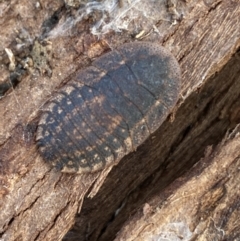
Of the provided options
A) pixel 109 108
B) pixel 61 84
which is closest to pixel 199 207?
pixel 109 108

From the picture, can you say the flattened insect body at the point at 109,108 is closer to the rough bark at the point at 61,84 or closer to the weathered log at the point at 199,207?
the rough bark at the point at 61,84

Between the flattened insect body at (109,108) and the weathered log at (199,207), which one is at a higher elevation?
the flattened insect body at (109,108)

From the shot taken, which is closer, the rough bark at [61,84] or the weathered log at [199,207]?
the rough bark at [61,84]

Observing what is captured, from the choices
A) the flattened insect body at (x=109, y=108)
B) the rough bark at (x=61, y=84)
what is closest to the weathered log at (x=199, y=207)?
the rough bark at (x=61, y=84)

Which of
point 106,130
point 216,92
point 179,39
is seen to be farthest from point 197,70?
point 106,130

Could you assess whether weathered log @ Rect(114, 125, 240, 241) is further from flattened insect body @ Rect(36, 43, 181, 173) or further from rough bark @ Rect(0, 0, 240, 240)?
flattened insect body @ Rect(36, 43, 181, 173)
